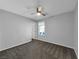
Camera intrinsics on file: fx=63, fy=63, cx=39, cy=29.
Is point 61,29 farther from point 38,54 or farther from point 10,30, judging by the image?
point 10,30

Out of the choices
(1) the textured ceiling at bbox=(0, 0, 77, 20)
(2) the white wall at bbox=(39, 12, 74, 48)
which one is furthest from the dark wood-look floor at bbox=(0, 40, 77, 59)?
(1) the textured ceiling at bbox=(0, 0, 77, 20)

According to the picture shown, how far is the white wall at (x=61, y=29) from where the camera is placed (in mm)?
4315

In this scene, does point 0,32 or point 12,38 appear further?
point 12,38

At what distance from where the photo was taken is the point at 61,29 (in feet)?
16.1

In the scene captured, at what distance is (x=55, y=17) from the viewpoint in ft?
18.0

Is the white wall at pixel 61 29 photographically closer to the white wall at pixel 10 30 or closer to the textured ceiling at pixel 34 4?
the textured ceiling at pixel 34 4

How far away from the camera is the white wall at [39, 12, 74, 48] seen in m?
4.31

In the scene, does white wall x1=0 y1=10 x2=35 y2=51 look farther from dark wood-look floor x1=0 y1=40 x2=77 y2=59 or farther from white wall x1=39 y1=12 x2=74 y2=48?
white wall x1=39 y1=12 x2=74 y2=48

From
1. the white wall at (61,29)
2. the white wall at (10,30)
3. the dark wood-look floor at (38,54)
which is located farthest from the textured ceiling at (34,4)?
the dark wood-look floor at (38,54)

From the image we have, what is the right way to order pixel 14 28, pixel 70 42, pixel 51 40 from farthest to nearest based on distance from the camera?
pixel 51 40
pixel 14 28
pixel 70 42

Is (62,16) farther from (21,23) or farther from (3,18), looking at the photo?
(3,18)

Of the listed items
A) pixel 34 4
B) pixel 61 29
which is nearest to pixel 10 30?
pixel 34 4

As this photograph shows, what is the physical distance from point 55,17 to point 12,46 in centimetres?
412

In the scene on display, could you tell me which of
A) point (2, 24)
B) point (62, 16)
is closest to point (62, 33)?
point (62, 16)
